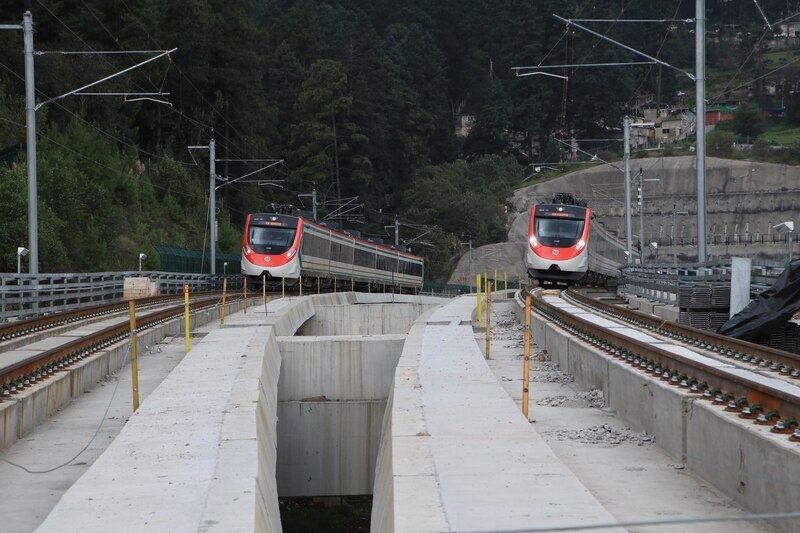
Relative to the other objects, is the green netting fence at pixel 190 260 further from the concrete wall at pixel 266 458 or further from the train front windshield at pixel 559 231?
the concrete wall at pixel 266 458

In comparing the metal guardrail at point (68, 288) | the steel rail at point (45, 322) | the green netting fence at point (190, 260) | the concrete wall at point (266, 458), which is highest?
the green netting fence at point (190, 260)

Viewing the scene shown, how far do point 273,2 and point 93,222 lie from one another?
3810 inches

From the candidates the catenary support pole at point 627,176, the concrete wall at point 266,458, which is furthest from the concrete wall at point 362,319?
the concrete wall at point 266,458

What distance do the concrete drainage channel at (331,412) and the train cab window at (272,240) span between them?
25.2m

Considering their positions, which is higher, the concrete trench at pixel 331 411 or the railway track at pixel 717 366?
the railway track at pixel 717 366

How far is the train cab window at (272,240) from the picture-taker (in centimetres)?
4756

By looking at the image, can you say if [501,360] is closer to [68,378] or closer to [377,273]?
[68,378]

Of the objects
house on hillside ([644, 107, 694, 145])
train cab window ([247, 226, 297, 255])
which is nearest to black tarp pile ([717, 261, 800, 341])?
train cab window ([247, 226, 297, 255])

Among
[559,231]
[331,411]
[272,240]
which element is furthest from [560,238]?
[331,411]

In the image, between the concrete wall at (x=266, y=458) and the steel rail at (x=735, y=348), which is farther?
the steel rail at (x=735, y=348)

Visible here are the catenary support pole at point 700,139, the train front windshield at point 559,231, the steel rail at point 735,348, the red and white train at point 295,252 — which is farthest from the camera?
the red and white train at point 295,252

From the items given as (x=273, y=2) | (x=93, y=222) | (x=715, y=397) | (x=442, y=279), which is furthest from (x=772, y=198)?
(x=715, y=397)

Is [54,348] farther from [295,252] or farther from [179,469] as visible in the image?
[295,252]

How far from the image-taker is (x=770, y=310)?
19.3m
